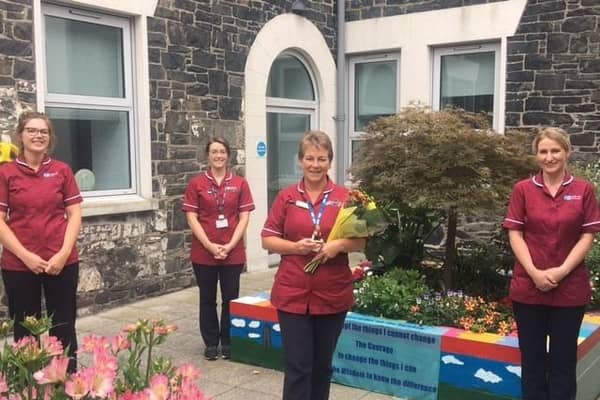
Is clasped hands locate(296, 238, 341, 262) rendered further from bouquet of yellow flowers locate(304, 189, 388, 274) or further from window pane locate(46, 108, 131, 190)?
→ window pane locate(46, 108, 131, 190)

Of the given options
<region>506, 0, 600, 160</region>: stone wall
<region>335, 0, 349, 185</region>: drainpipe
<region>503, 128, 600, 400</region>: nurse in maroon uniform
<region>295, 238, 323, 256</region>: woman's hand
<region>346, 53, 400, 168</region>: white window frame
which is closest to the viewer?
<region>295, 238, 323, 256</region>: woman's hand

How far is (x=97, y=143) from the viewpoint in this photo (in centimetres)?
697

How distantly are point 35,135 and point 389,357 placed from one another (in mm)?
2784

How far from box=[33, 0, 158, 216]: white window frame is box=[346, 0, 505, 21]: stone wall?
411cm

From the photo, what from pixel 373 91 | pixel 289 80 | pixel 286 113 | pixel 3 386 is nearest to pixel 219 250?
pixel 3 386

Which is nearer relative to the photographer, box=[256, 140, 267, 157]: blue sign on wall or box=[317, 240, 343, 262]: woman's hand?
box=[317, 240, 343, 262]: woman's hand

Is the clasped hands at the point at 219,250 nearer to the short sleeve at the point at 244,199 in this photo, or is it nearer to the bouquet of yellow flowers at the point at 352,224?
the short sleeve at the point at 244,199

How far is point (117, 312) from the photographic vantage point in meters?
6.71

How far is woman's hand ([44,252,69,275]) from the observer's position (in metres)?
3.86

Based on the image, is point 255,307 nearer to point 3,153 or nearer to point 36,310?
point 36,310

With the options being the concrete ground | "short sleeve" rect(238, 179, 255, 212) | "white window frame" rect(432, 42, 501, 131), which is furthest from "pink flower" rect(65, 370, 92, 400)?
"white window frame" rect(432, 42, 501, 131)

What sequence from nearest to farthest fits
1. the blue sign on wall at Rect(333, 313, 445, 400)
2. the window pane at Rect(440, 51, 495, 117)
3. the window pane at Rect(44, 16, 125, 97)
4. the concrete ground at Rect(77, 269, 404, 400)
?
1. the blue sign on wall at Rect(333, 313, 445, 400)
2. the concrete ground at Rect(77, 269, 404, 400)
3. the window pane at Rect(44, 16, 125, 97)
4. the window pane at Rect(440, 51, 495, 117)

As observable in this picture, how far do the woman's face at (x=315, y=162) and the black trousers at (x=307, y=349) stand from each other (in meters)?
0.75

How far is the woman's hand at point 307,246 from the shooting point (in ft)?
10.6
